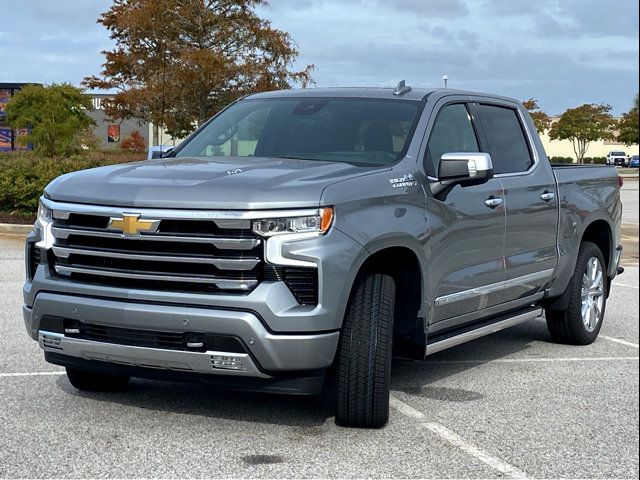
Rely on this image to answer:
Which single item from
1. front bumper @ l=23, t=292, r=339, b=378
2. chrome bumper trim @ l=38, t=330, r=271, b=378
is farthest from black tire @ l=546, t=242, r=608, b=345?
chrome bumper trim @ l=38, t=330, r=271, b=378

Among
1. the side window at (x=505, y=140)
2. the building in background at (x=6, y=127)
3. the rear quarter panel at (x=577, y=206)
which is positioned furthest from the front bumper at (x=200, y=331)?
the building in background at (x=6, y=127)

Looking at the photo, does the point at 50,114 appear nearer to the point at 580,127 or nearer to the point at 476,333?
the point at 580,127

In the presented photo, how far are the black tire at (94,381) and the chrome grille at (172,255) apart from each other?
0.97 meters

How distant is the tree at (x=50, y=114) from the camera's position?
5181 cm

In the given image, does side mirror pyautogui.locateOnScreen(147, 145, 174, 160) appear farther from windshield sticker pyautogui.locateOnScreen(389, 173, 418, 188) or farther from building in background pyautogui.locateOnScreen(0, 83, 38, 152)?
building in background pyautogui.locateOnScreen(0, 83, 38, 152)

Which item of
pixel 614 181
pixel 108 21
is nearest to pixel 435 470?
pixel 614 181

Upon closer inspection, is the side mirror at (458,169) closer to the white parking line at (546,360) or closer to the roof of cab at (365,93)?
the roof of cab at (365,93)

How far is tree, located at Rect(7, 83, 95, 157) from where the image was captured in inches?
2040

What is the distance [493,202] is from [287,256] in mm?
2199

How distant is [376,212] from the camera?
570cm

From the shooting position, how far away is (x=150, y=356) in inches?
210

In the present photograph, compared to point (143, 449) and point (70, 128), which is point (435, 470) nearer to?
point (143, 449)

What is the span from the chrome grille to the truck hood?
0.10 metres

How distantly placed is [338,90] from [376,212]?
1.89m
